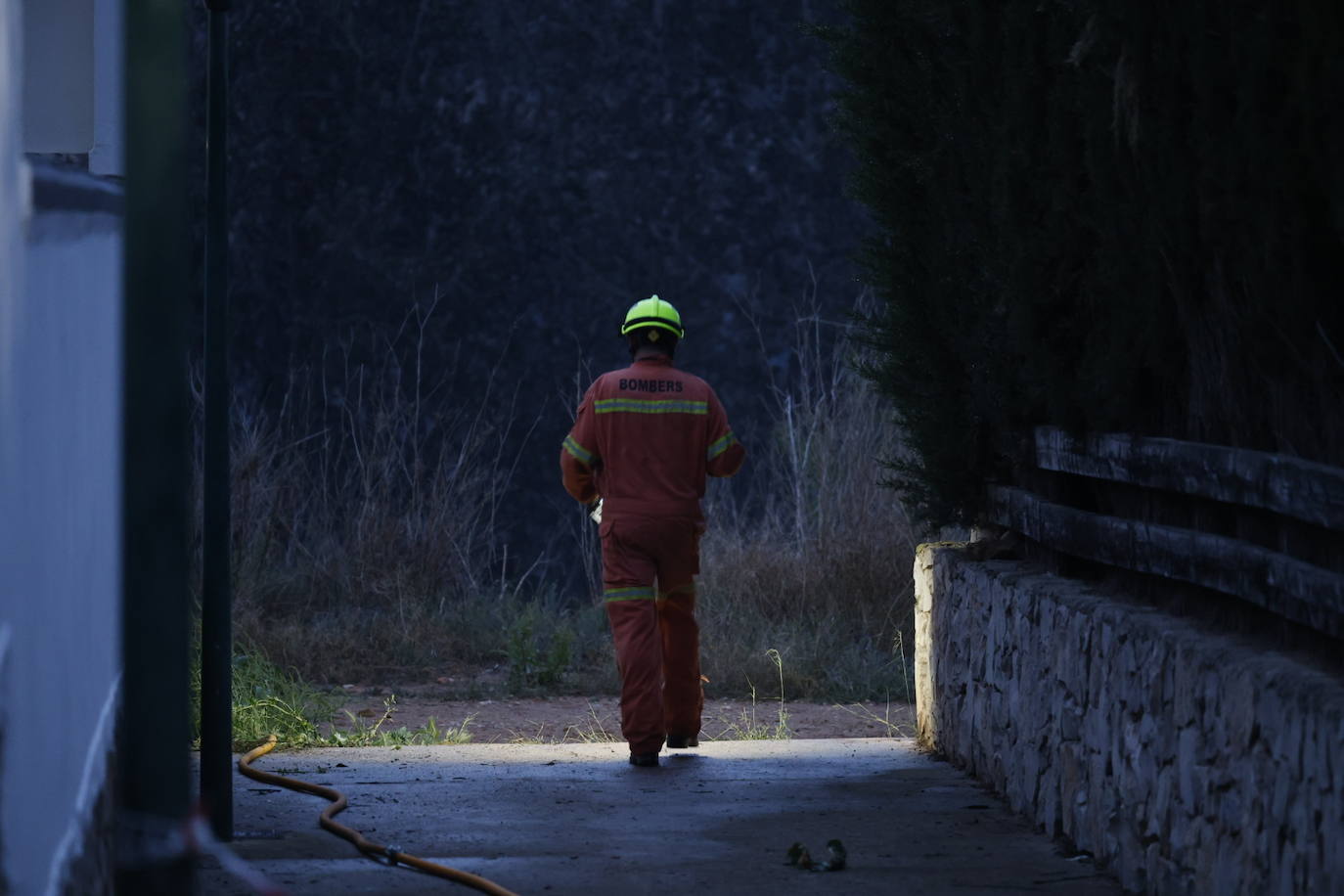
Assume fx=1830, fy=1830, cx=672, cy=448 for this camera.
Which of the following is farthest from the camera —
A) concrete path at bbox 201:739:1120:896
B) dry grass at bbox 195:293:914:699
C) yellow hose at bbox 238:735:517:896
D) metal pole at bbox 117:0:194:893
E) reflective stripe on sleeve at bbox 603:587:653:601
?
dry grass at bbox 195:293:914:699

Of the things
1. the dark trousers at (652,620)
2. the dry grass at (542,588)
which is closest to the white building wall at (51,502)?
the dark trousers at (652,620)

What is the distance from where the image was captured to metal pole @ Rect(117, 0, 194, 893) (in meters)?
2.49

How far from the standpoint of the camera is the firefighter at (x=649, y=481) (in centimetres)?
805

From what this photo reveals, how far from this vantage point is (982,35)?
672cm

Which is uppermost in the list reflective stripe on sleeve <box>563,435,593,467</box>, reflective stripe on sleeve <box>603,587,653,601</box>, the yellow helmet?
the yellow helmet

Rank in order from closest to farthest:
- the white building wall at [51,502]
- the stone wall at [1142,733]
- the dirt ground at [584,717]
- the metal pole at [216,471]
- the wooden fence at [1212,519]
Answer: the white building wall at [51,502]
the stone wall at [1142,733]
the wooden fence at [1212,519]
the metal pole at [216,471]
the dirt ground at [584,717]

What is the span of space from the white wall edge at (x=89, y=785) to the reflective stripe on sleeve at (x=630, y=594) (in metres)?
3.19

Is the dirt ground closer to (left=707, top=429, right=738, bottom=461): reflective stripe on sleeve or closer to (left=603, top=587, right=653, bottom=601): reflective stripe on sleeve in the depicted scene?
(left=603, top=587, right=653, bottom=601): reflective stripe on sleeve

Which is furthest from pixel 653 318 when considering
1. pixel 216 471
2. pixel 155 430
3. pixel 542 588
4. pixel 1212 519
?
pixel 542 588

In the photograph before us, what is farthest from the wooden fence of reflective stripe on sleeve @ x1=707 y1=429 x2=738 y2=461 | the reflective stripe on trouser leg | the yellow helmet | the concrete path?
the yellow helmet

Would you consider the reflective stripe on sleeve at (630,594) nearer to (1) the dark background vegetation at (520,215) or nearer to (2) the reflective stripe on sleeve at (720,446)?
(2) the reflective stripe on sleeve at (720,446)

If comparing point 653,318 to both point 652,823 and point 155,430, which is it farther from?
point 155,430

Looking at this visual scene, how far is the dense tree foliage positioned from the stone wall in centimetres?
57

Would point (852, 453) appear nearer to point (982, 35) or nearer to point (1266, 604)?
point (982, 35)
